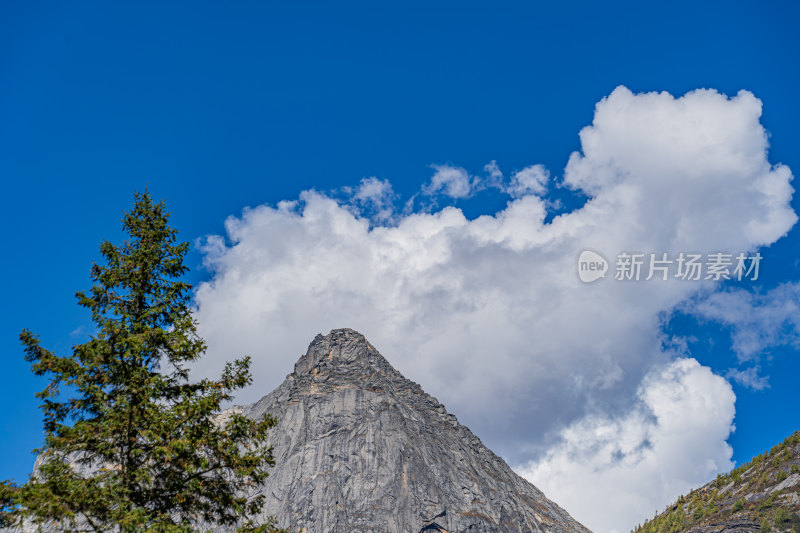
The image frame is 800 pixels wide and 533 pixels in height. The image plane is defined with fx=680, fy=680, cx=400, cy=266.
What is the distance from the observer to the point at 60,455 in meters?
16.2

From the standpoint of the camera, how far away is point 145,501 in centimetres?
1642

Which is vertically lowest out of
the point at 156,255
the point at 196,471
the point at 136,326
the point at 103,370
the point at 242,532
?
the point at 242,532

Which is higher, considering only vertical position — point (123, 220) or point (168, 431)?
point (123, 220)

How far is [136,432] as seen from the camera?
53.9 ft

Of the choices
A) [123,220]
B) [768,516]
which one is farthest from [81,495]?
[768,516]

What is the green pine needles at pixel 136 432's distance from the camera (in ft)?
50.1

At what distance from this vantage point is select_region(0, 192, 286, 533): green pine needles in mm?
15281

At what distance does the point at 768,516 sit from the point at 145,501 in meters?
194

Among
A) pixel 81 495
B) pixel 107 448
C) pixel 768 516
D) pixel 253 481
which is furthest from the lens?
pixel 768 516

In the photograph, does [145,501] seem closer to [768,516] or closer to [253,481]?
[253,481]

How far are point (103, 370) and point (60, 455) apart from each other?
2.17 meters

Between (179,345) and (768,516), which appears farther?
(768,516)

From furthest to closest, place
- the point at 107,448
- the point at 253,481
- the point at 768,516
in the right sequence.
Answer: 1. the point at 768,516
2. the point at 253,481
3. the point at 107,448

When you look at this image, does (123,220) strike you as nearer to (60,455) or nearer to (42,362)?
(42,362)
